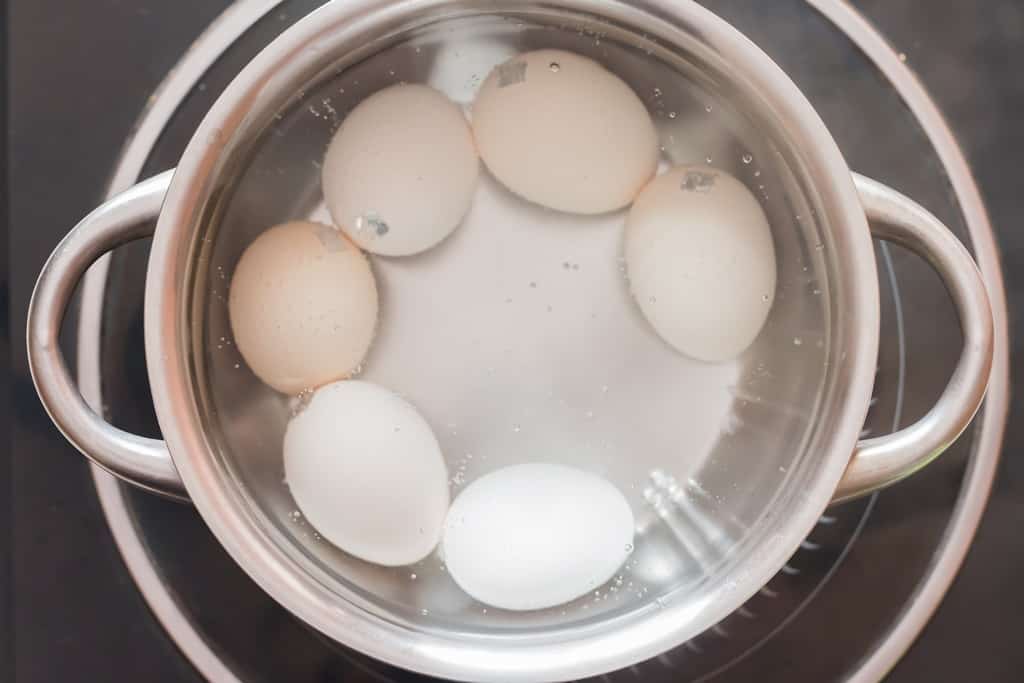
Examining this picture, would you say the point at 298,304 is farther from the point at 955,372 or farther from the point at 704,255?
the point at 955,372

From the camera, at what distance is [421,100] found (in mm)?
725

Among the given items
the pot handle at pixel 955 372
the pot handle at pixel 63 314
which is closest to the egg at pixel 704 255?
the pot handle at pixel 955 372

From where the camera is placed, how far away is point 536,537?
0.70 meters

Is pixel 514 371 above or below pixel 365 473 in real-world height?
above

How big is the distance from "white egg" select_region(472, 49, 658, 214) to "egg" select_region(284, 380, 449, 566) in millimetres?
220

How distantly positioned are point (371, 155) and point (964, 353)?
44 centimetres

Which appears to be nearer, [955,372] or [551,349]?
[955,372]

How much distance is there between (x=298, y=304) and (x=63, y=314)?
0.18 metres

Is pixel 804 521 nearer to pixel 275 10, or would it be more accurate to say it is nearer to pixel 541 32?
pixel 541 32

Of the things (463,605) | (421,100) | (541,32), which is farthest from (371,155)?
(463,605)

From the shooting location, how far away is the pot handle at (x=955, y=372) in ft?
1.89

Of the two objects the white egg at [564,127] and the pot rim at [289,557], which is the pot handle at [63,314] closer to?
the pot rim at [289,557]

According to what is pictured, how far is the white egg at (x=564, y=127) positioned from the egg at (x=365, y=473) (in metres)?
0.22

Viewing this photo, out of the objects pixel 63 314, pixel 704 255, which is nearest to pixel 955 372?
pixel 704 255
